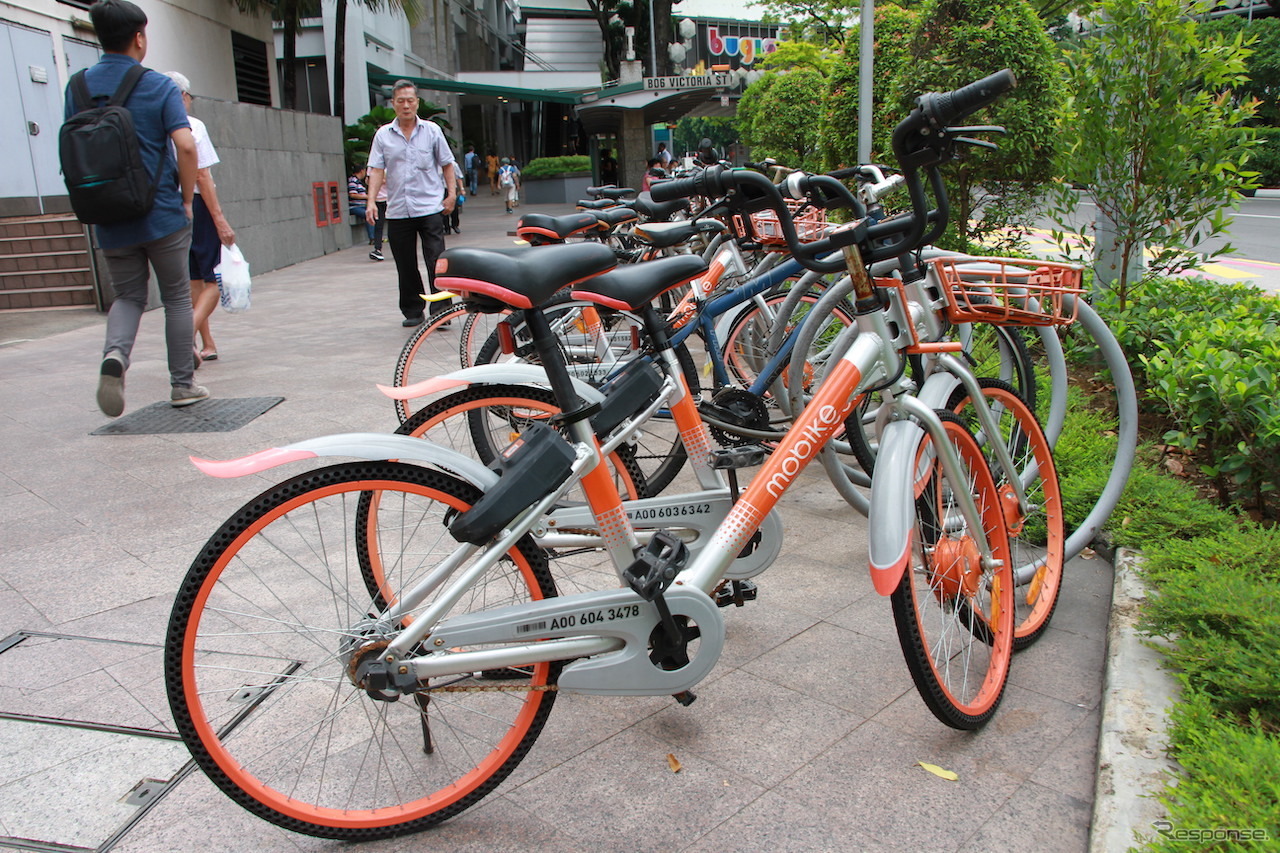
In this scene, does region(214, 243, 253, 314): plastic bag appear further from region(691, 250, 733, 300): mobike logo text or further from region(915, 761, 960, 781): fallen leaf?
region(915, 761, 960, 781): fallen leaf

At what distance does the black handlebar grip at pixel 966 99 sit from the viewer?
2.29 metres

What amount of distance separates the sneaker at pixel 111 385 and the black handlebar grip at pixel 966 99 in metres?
4.62

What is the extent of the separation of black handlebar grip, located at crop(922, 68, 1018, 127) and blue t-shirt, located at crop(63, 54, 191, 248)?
4493 mm

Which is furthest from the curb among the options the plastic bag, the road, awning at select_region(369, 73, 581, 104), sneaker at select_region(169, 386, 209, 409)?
awning at select_region(369, 73, 581, 104)

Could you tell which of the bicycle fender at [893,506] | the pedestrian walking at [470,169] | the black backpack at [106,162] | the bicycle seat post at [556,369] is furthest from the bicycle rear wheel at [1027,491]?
the pedestrian walking at [470,169]

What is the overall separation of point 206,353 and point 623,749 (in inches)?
237

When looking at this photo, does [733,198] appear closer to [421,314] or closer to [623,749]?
[623,749]

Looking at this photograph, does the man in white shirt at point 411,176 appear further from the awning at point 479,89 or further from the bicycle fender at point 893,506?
the awning at point 479,89

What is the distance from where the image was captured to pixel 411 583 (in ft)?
7.77

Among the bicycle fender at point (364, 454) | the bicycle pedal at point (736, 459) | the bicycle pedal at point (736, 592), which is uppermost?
the bicycle fender at point (364, 454)

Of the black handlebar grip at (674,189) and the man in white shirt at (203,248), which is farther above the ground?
the black handlebar grip at (674,189)

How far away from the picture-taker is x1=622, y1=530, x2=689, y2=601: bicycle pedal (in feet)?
7.57

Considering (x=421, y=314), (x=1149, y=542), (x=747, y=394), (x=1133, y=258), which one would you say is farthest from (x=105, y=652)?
(x=421, y=314)

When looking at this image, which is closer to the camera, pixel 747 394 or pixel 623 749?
pixel 623 749
